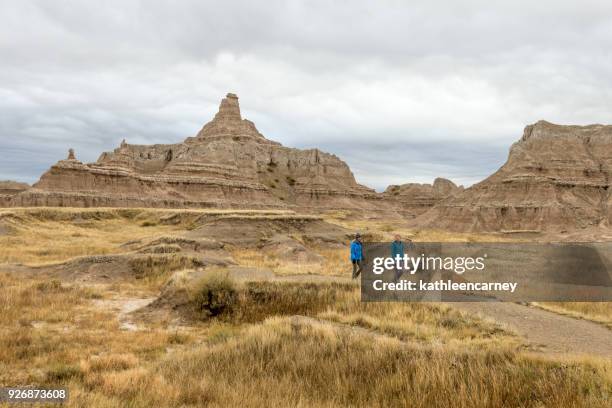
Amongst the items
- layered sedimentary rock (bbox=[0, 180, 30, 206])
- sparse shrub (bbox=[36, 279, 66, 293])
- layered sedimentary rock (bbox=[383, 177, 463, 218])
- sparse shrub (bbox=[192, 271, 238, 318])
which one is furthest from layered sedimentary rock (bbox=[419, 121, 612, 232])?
layered sedimentary rock (bbox=[0, 180, 30, 206])

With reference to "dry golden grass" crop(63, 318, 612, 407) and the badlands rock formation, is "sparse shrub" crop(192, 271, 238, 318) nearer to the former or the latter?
"dry golden grass" crop(63, 318, 612, 407)

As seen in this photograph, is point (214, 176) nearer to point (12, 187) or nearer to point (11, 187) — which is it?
point (12, 187)

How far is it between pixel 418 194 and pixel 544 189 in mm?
71391

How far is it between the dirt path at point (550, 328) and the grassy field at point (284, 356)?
0.69m

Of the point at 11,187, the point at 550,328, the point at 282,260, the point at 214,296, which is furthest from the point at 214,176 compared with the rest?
the point at 550,328

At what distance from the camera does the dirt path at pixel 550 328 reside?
8625 mm

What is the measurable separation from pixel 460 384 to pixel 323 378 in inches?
86.7

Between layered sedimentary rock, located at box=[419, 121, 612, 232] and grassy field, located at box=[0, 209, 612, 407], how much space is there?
62582 millimetres

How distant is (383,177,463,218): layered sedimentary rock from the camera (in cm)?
13800

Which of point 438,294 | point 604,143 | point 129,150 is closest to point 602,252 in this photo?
point 438,294

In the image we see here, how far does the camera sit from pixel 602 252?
116 feet

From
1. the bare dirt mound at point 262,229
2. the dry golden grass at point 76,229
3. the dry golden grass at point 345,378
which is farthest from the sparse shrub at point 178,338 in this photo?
the bare dirt mound at point 262,229

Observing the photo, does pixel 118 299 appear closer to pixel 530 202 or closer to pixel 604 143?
pixel 530 202

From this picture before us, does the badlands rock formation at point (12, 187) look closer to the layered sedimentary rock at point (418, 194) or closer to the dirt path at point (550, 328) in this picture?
the layered sedimentary rock at point (418, 194)
